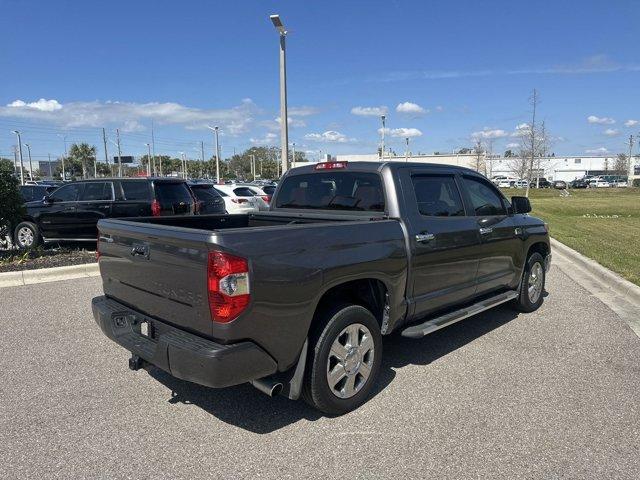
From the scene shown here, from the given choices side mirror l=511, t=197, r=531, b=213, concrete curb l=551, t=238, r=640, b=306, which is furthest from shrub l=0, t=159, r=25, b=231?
concrete curb l=551, t=238, r=640, b=306

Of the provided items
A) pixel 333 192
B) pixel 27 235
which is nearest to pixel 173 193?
pixel 27 235

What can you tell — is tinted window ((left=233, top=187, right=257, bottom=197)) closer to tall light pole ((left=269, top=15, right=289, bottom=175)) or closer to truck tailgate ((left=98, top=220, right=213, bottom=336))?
tall light pole ((left=269, top=15, right=289, bottom=175))

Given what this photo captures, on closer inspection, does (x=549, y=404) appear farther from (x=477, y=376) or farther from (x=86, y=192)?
(x=86, y=192)

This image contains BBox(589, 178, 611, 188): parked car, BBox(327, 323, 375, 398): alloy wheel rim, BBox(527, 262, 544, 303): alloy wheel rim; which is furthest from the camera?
BBox(589, 178, 611, 188): parked car

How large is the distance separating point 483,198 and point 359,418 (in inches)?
119

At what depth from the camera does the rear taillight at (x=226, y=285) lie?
2916 mm

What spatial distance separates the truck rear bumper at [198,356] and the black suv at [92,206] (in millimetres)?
7616

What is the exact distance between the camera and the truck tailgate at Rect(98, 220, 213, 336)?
9.93 feet

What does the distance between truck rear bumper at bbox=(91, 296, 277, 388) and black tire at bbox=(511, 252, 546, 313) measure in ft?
13.8

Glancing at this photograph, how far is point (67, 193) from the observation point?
36.4 feet

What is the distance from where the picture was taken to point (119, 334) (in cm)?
371

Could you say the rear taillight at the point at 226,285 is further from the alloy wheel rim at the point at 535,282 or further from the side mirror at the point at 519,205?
the alloy wheel rim at the point at 535,282

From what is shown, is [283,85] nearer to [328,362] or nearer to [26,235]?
[26,235]

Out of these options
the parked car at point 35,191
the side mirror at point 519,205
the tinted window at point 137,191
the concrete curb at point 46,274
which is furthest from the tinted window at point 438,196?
the parked car at point 35,191
